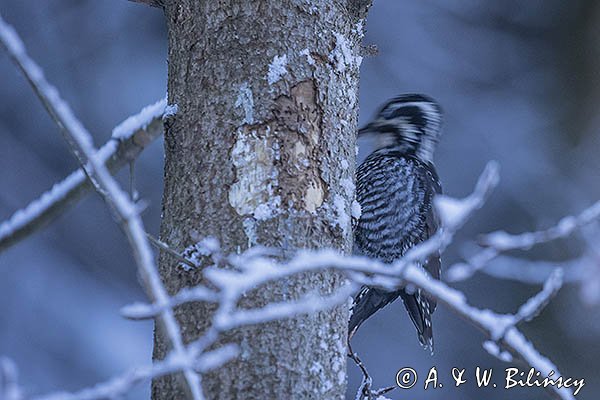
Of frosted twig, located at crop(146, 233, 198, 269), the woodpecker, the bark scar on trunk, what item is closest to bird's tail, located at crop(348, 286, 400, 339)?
the woodpecker

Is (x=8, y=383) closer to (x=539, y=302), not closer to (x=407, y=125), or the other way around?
(x=539, y=302)

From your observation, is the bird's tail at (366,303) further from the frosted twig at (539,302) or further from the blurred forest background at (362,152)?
the blurred forest background at (362,152)

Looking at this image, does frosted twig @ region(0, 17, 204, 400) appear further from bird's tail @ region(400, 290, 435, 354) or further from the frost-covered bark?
bird's tail @ region(400, 290, 435, 354)

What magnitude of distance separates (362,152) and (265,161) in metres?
3.61

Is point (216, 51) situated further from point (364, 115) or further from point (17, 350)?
point (364, 115)

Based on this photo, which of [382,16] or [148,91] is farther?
[382,16]

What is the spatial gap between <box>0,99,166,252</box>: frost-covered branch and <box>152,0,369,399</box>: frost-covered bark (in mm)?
135

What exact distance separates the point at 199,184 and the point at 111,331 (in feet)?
11.2

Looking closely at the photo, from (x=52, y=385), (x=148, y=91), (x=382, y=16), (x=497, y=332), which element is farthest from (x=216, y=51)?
(x=382, y=16)

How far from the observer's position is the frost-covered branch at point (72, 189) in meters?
1.53

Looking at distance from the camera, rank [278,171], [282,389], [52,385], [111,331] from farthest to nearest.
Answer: [111,331] < [52,385] < [278,171] < [282,389]

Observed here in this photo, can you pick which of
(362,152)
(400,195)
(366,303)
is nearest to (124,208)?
(366,303)

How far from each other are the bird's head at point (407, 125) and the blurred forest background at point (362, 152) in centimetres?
171

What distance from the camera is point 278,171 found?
1919 mm
